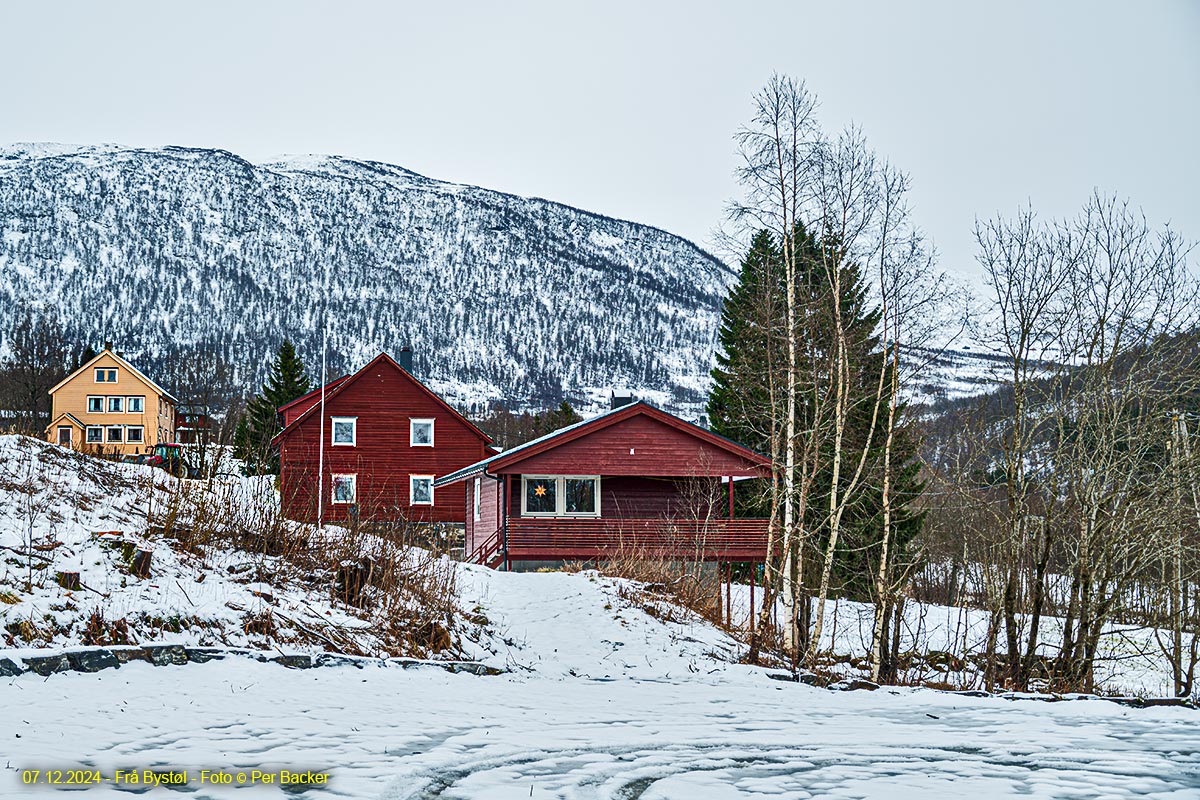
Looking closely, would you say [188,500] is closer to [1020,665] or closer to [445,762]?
[445,762]

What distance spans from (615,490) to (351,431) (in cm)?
1496

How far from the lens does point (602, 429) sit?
2994 cm

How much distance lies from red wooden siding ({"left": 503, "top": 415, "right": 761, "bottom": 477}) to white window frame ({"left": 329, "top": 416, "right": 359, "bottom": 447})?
14.6 metres

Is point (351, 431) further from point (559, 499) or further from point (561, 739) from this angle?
point (561, 739)

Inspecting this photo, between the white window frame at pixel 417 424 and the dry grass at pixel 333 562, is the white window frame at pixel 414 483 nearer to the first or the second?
the white window frame at pixel 417 424

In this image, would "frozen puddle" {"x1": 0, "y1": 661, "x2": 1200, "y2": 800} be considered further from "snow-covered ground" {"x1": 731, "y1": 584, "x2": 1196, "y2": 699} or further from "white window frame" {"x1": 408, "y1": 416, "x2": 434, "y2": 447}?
"white window frame" {"x1": 408, "y1": 416, "x2": 434, "y2": 447}

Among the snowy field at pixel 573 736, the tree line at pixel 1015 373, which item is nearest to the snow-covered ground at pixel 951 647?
the tree line at pixel 1015 373

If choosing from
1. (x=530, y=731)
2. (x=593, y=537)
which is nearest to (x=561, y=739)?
(x=530, y=731)

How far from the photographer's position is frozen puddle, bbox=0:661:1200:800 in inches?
246

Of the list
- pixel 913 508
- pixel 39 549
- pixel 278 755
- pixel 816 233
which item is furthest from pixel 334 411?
pixel 278 755

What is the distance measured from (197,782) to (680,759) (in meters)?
3.25

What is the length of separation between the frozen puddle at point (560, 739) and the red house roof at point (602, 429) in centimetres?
1792

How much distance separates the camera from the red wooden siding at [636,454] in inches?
1166

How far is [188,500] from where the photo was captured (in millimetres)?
13969
